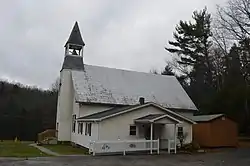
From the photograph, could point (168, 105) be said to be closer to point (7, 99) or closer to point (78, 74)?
point (78, 74)

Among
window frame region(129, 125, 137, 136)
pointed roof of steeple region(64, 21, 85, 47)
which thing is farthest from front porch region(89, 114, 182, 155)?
pointed roof of steeple region(64, 21, 85, 47)

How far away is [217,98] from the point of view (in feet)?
123

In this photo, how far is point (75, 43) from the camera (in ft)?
110

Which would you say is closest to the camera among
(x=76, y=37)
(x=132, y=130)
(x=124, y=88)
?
(x=132, y=130)

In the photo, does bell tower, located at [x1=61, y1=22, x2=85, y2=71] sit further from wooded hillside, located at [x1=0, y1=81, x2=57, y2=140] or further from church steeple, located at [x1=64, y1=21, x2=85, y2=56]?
wooded hillside, located at [x1=0, y1=81, x2=57, y2=140]

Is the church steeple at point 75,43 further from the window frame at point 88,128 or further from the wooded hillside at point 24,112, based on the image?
the wooded hillside at point 24,112

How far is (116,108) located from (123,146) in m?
6.41

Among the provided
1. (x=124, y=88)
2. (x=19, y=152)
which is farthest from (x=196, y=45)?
(x=19, y=152)

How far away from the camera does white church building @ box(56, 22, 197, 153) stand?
81.0 feet

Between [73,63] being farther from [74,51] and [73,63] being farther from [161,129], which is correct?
[161,129]

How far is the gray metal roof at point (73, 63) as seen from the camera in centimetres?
3253

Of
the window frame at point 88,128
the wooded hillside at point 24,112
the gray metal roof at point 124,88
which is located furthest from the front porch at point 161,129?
the wooded hillside at point 24,112

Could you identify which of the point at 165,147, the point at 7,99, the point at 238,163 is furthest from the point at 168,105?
the point at 7,99

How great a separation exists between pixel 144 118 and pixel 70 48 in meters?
12.5
